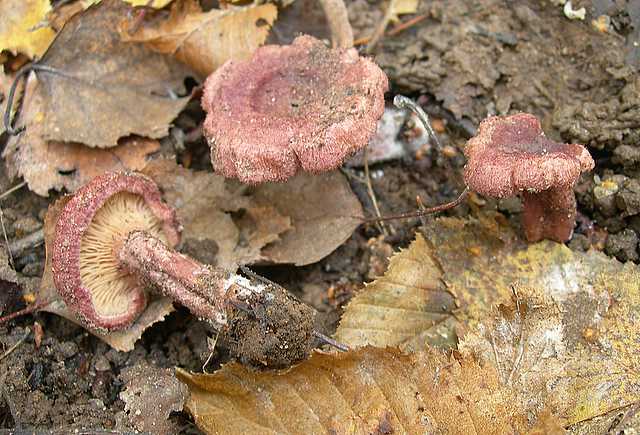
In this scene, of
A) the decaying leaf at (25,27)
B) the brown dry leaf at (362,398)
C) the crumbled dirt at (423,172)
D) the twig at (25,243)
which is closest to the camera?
the brown dry leaf at (362,398)

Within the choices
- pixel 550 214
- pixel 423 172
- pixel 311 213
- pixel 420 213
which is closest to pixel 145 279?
pixel 311 213

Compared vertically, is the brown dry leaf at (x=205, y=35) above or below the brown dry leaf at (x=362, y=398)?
above

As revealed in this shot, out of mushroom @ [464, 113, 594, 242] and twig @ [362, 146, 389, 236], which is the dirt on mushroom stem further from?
mushroom @ [464, 113, 594, 242]

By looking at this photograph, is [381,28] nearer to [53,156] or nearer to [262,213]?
[262,213]

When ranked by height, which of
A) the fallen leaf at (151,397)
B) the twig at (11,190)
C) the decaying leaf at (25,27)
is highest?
the decaying leaf at (25,27)

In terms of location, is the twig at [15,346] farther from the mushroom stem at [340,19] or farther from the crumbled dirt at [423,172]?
the mushroom stem at [340,19]

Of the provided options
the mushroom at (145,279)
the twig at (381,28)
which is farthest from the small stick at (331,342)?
the twig at (381,28)

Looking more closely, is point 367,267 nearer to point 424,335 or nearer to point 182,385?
point 424,335

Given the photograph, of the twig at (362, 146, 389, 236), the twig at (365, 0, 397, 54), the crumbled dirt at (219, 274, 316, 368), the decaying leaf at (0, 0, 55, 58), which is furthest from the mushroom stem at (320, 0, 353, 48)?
the crumbled dirt at (219, 274, 316, 368)
